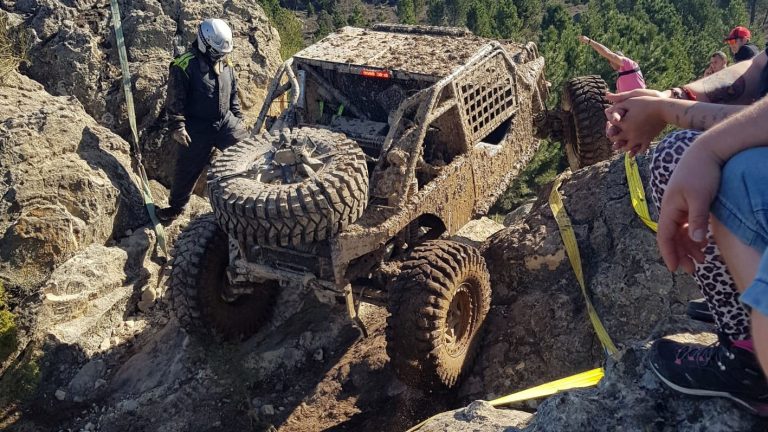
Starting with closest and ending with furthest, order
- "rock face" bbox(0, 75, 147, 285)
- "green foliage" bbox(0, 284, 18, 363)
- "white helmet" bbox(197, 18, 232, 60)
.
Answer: "green foliage" bbox(0, 284, 18, 363)
"rock face" bbox(0, 75, 147, 285)
"white helmet" bbox(197, 18, 232, 60)

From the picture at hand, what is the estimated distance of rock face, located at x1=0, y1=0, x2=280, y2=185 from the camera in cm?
841

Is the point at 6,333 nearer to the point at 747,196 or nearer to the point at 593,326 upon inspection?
the point at 593,326

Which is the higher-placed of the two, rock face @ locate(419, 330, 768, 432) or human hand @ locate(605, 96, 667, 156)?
human hand @ locate(605, 96, 667, 156)

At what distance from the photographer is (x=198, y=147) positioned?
7.14 meters

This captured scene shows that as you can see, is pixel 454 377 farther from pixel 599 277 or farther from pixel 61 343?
pixel 61 343

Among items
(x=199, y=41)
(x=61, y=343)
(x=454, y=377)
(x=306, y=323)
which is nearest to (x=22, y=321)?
(x=61, y=343)

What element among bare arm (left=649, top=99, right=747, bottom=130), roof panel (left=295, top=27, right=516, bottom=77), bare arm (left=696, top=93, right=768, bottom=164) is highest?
bare arm (left=696, top=93, right=768, bottom=164)

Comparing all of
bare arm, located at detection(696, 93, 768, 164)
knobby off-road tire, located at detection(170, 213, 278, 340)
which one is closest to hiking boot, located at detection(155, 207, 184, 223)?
knobby off-road tire, located at detection(170, 213, 278, 340)

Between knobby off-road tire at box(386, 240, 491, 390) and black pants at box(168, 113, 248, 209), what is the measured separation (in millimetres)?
3036

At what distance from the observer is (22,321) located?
578 cm

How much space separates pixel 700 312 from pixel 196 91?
5275 millimetres

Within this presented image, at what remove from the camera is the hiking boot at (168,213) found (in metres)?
7.20

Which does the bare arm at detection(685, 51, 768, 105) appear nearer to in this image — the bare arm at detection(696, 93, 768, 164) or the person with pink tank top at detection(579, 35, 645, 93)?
the bare arm at detection(696, 93, 768, 164)

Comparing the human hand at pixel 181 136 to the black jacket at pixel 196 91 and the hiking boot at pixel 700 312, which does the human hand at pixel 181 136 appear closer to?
the black jacket at pixel 196 91
